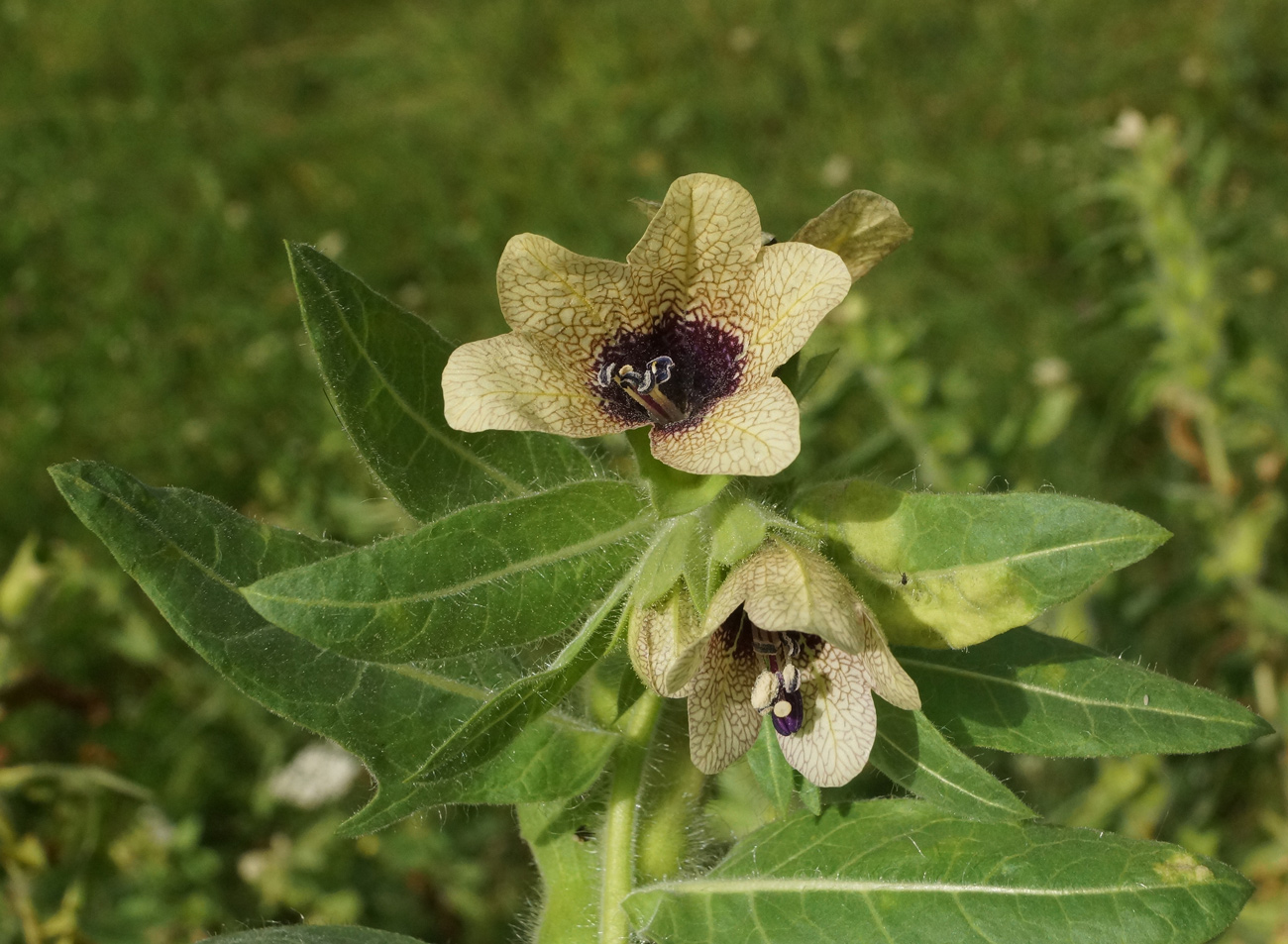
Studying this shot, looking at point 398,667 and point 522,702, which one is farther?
point 398,667

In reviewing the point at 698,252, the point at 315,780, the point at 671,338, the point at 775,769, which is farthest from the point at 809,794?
the point at 315,780

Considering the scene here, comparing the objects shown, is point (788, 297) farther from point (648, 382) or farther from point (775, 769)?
point (775, 769)

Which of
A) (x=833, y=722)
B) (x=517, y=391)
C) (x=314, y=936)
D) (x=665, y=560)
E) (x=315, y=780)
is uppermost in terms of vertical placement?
(x=517, y=391)

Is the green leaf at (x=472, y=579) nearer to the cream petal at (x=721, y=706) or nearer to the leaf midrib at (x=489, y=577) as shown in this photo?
the leaf midrib at (x=489, y=577)

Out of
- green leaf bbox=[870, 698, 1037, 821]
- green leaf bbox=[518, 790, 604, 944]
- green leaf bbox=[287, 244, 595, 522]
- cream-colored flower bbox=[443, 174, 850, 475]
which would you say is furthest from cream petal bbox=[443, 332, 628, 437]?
green leaf bbox=[518, 790, 604, 944]

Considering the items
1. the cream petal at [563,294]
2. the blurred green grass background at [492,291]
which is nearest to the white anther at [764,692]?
the blurred green grass background at [492,291]

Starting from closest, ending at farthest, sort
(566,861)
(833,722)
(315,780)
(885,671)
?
(885,671)
(833,722)
(566,861)
(315,780)
